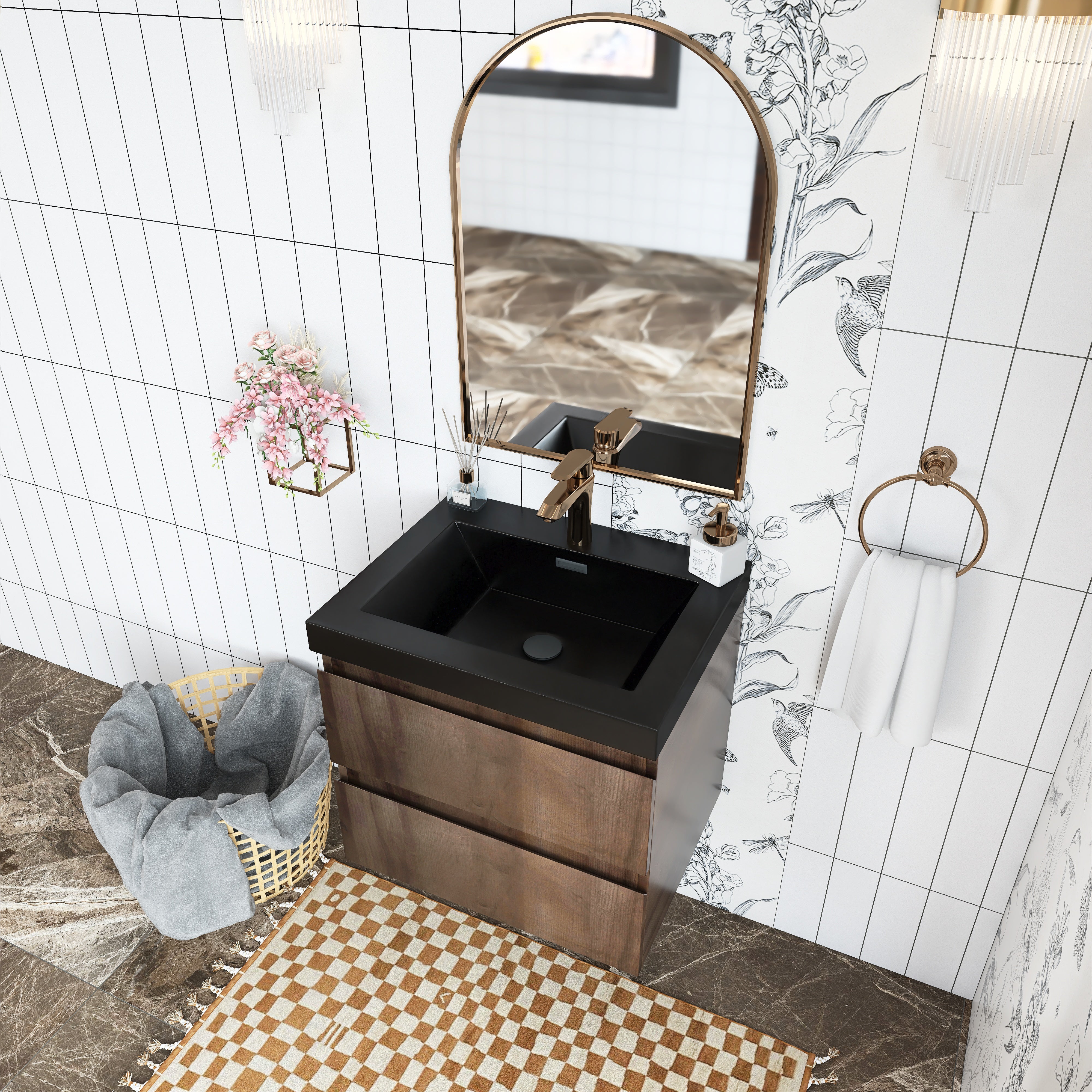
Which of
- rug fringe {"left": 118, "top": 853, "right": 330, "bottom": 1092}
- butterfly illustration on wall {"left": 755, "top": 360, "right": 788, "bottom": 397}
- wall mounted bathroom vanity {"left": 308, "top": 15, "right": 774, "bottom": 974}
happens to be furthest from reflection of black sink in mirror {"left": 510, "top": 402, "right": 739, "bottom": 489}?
rug fringe {"left": 118, "top": 853, "right": 330, "bottom": 1092}

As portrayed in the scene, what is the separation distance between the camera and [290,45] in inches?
63.1

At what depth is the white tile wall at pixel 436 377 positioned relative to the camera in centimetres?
144

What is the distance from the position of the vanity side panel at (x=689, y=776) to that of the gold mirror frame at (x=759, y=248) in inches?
12.0

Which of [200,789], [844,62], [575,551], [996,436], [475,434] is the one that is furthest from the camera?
[200,789]

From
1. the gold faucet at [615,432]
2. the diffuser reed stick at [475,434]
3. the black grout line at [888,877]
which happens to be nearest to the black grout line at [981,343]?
the gold faucet at [615,432]

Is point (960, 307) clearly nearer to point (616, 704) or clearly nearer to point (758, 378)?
point (758, 378)

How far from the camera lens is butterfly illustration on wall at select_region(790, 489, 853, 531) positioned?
66.4 inches

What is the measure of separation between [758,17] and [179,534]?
1.87 m

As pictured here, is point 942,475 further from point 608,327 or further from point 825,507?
point 608,327

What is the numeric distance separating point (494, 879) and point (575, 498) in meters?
0.74

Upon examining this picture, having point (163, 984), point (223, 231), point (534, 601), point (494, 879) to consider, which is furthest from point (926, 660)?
point (163, 984)

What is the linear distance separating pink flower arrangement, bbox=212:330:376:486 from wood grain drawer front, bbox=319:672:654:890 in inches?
19.8

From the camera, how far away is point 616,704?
1.49 m

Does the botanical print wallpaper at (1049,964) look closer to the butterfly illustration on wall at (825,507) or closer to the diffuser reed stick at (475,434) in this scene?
the butterfly illustration on wall at (825,507)
